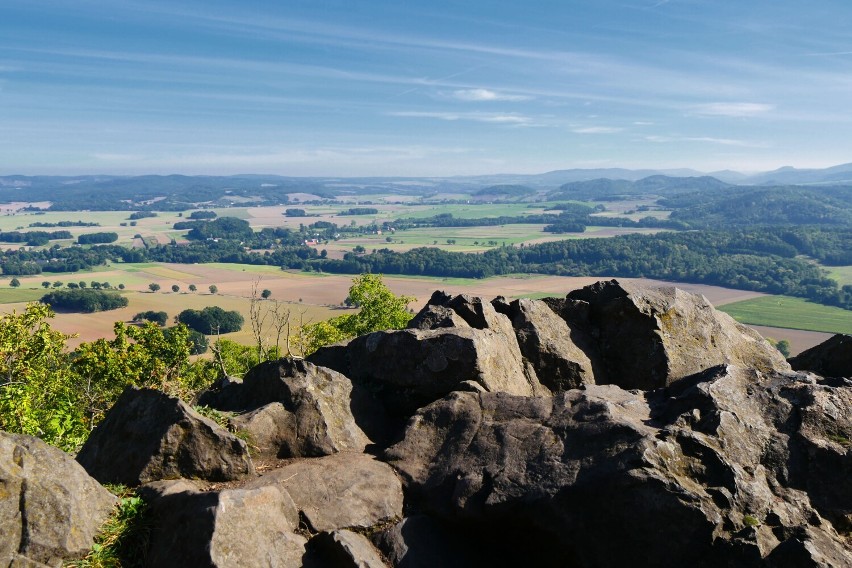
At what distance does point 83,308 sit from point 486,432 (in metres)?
137

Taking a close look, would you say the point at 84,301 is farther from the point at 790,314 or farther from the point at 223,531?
the point at 790,314

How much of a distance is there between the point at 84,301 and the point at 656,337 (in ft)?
450

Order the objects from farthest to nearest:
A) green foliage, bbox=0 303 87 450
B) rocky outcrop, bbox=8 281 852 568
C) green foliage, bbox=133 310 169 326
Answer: green foliage, bbox=133 310 169 326 < green foliage, bbox=0 303 87 450 < rocky outcrop, bbox=8 281 852 568

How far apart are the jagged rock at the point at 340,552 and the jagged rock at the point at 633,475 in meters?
1.91

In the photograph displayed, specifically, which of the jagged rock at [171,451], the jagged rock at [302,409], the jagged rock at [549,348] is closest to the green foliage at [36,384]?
the jagged rock at [302,409]

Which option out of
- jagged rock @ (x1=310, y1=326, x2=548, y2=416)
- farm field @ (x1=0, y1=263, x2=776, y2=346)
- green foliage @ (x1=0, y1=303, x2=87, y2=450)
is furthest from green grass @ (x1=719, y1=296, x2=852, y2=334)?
green foliage @ (x1=0, y1=303, x2=87, y2=450)

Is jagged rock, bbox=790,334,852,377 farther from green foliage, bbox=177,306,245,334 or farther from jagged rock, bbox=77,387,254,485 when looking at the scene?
green foliage, bbox=177,306,245,334

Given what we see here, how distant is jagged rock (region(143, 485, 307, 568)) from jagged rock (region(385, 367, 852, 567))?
10.3 feet

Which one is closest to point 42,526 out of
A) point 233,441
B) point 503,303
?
point 233,441

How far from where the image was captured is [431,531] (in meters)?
12.5

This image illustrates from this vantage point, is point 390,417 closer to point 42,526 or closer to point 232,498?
point 232,498

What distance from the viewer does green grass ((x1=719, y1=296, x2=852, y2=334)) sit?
403 ft

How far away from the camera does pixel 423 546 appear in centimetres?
1216

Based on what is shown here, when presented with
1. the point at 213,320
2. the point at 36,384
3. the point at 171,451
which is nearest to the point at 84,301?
the point at 213,320
